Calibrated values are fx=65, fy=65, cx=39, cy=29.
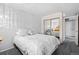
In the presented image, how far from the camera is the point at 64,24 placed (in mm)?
1114

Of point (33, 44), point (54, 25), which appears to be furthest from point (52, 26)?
point (33, 44)

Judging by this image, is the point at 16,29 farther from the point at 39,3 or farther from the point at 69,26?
the point at 69,26

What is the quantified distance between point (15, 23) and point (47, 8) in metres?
0.63

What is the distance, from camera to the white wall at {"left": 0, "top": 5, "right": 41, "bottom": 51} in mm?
1153

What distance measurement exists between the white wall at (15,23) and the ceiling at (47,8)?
0.27 feet

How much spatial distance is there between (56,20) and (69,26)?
0.79 feet

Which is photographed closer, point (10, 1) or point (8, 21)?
point (10, 1)

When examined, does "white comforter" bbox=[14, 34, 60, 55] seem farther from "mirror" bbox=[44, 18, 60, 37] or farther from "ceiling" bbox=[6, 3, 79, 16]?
"ceiling" bbox=[6, 3, 79, 16]

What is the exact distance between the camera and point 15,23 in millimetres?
1183

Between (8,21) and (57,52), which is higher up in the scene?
(8,21)

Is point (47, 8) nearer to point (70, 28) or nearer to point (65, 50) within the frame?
point (70, 28)

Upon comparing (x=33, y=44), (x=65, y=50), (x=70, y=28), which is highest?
(x=70, y=28)
